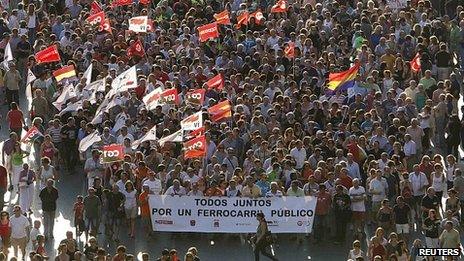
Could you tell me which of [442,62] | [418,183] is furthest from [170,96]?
[442,62]

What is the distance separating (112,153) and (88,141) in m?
1.49

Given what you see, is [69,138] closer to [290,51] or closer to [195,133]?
[195,133]

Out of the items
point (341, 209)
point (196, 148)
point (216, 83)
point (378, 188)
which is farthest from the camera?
point (216, 83)

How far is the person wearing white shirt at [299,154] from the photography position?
4162 cm

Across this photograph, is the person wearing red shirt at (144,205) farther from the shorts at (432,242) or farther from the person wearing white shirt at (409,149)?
the shorts at (432,242)

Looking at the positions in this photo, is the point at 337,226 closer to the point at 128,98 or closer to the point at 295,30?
the point at 128,98

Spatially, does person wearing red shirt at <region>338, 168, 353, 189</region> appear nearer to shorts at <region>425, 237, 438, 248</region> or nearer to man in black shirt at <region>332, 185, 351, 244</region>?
man in black shirt at <region>332, 185, 351, 244</region>

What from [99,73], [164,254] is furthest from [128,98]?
[164,254]

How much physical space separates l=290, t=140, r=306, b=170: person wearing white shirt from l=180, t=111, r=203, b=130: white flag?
2.41 m

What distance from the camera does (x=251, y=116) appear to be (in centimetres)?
4419

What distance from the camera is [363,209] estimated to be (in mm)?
40219

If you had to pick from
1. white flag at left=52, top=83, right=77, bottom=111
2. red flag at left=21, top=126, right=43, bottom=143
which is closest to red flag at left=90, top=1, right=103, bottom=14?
white flag at left=52, top=83, right=77, bottom=111

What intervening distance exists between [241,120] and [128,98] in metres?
3.32

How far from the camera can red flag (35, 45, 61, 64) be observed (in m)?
46.9
